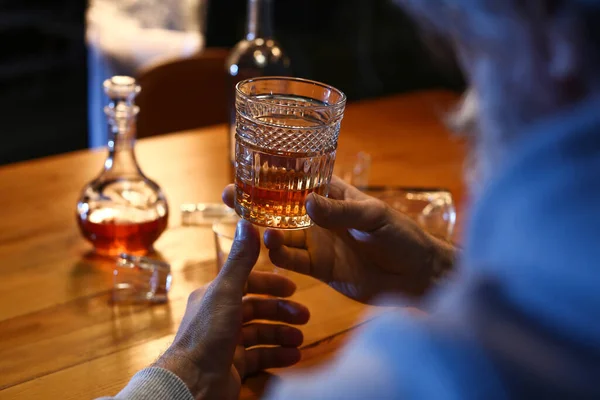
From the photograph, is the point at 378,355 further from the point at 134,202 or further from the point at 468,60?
the point at 134,202

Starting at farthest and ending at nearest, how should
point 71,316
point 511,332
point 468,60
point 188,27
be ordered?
point 188,27 → point 71,316 → point 468,60 → point 511,332

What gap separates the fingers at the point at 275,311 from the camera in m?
1.12

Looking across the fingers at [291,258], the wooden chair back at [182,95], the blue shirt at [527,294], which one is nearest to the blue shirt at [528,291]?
the blue shirt at [527,294]

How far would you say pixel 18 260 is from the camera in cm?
131

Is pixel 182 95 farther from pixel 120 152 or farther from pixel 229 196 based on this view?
pixel 229 196

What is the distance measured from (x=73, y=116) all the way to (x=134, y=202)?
3248 millimetres

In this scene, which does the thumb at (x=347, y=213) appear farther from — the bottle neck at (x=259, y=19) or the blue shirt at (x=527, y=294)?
the bottle neck at (x=259, y=19)

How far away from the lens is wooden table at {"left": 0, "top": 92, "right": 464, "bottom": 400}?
1.04m

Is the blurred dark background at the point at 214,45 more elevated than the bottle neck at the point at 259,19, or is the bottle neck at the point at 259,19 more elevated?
the bottle neck at the point at 259,19

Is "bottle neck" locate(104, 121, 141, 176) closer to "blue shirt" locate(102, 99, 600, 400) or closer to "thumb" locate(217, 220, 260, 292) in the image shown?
"thumb" locate(217, 220, 260, 292)

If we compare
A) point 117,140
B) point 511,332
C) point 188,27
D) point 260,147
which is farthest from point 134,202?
point 188,27

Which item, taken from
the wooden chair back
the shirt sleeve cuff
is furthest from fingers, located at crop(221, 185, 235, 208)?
the wooden chair back

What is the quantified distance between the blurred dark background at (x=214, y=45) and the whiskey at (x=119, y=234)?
9.22ft

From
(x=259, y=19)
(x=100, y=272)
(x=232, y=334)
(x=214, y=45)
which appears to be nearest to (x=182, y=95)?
(x=259, y=19)
